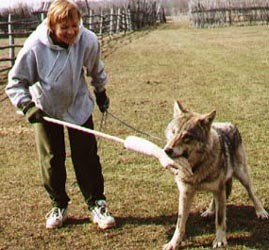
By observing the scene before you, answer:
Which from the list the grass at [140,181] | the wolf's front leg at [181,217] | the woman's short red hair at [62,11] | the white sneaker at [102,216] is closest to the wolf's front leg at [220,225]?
the grass at [140,181]

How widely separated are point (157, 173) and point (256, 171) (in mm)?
1165

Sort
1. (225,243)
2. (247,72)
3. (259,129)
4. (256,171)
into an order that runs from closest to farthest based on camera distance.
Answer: (225,243)
(256,171)
(259,129)
(247,72)

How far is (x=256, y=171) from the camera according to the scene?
6.68m

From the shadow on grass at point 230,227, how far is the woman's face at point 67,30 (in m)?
1.79

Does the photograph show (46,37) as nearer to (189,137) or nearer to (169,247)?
(189,137)

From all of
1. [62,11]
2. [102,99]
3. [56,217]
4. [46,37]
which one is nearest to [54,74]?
[46,37]

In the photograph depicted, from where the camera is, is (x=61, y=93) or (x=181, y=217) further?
(x=61, y=93)

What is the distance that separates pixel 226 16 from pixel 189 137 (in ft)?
136

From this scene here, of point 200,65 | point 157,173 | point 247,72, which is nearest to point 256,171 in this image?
point 157,173

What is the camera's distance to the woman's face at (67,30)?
459 cm

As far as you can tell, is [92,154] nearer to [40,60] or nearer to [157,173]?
[40,60]

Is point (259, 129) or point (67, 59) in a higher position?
point (67, 59)

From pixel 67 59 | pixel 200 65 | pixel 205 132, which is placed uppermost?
pixel 67 59

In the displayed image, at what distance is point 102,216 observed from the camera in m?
5.20
